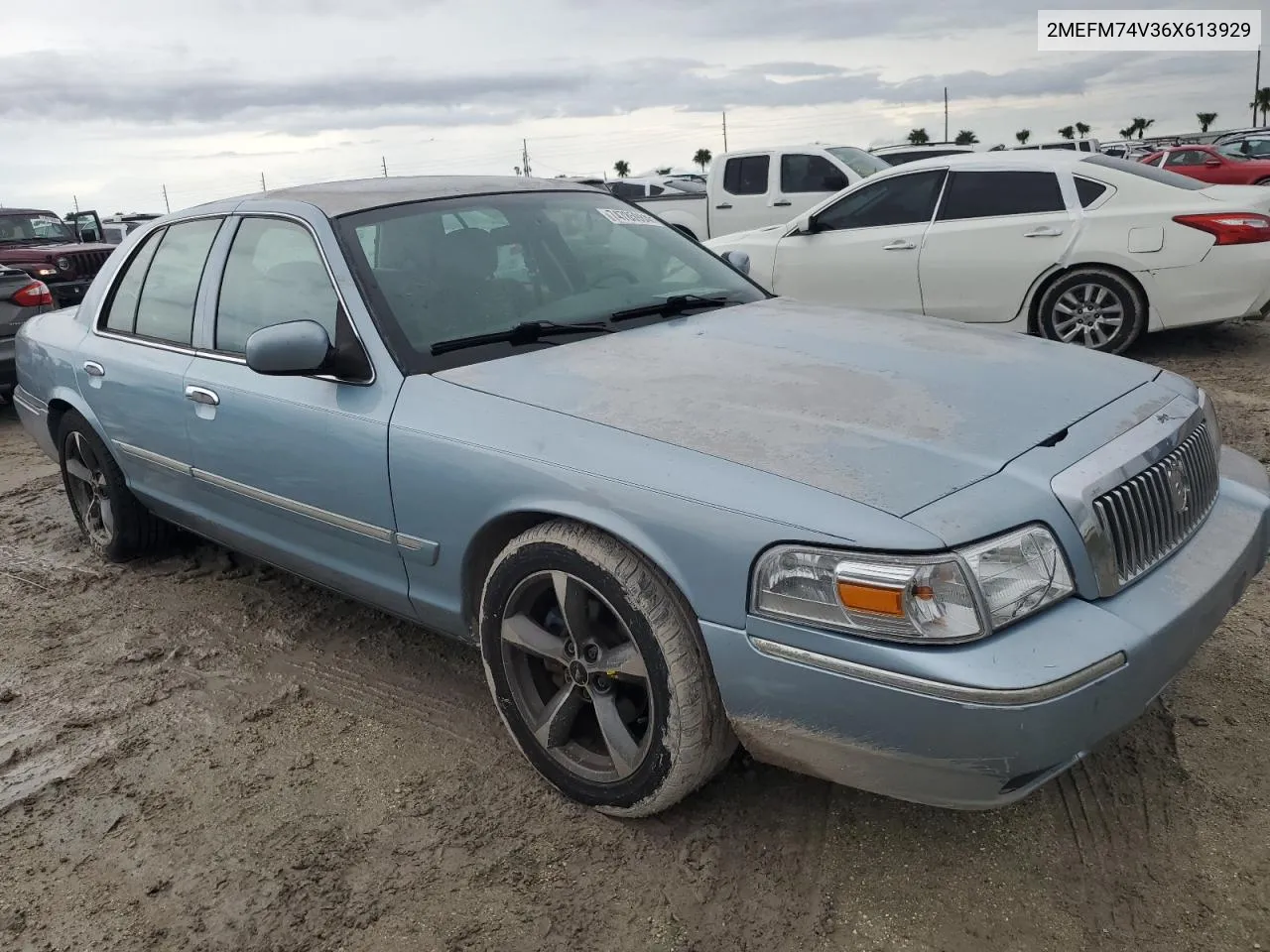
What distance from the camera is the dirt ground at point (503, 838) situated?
2.25m

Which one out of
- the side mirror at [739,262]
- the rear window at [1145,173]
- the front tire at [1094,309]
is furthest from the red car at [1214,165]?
the side mirror at [739,262]

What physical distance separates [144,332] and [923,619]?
327 cm

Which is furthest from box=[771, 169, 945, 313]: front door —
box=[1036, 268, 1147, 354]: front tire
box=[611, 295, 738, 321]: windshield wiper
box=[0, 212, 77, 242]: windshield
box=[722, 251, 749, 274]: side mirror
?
box=[0, 212, 77, 242]: windshield

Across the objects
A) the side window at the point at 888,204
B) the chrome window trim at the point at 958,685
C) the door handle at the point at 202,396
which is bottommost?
the chrome window trim at the point at 958,685

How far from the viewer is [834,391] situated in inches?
103

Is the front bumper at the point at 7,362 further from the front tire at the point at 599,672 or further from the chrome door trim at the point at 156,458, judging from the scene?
the front tire at the point at 599,672

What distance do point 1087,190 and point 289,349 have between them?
6080 mm

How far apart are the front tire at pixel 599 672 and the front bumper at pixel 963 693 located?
0.11 meters

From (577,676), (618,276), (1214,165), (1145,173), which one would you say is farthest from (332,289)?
(1214,165)

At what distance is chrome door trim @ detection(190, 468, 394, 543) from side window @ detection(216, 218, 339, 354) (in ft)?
1.46

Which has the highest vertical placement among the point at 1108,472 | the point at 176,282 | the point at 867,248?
the point at 176,282

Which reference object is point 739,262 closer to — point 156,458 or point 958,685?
point 156,458

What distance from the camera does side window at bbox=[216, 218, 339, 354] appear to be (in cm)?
320

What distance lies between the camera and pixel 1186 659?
7.61 ft
